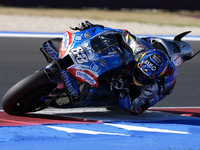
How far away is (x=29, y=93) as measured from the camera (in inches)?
198

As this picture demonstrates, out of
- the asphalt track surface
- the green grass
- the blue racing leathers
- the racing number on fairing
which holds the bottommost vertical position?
the green grass

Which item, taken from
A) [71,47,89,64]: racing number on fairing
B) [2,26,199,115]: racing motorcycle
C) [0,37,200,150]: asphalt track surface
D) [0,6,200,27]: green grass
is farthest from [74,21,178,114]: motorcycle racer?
[0,6,200,27]: green grass

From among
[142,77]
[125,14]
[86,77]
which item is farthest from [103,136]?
[125,14]

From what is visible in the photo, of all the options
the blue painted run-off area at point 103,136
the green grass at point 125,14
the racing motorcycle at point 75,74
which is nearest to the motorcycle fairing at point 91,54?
the racing motorcycle at point 75,74

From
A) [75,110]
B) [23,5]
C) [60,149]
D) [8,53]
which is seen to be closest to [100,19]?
[23,5]

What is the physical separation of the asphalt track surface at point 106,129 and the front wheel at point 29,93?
6.3 inches

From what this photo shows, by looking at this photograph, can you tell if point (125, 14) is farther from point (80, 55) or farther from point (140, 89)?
point (80, 55)

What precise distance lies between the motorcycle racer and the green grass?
43.3 ft

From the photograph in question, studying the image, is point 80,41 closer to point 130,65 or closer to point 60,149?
point 130,65

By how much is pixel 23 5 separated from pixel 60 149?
60.6 ft

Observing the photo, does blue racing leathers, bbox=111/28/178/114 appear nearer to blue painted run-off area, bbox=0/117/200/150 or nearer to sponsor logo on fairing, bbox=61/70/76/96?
blue painted run-off area, bbox=0/117/200/150

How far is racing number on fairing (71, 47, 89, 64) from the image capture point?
4.93m

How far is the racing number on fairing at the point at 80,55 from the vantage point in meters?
4.93

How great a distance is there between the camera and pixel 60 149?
4391 mm
